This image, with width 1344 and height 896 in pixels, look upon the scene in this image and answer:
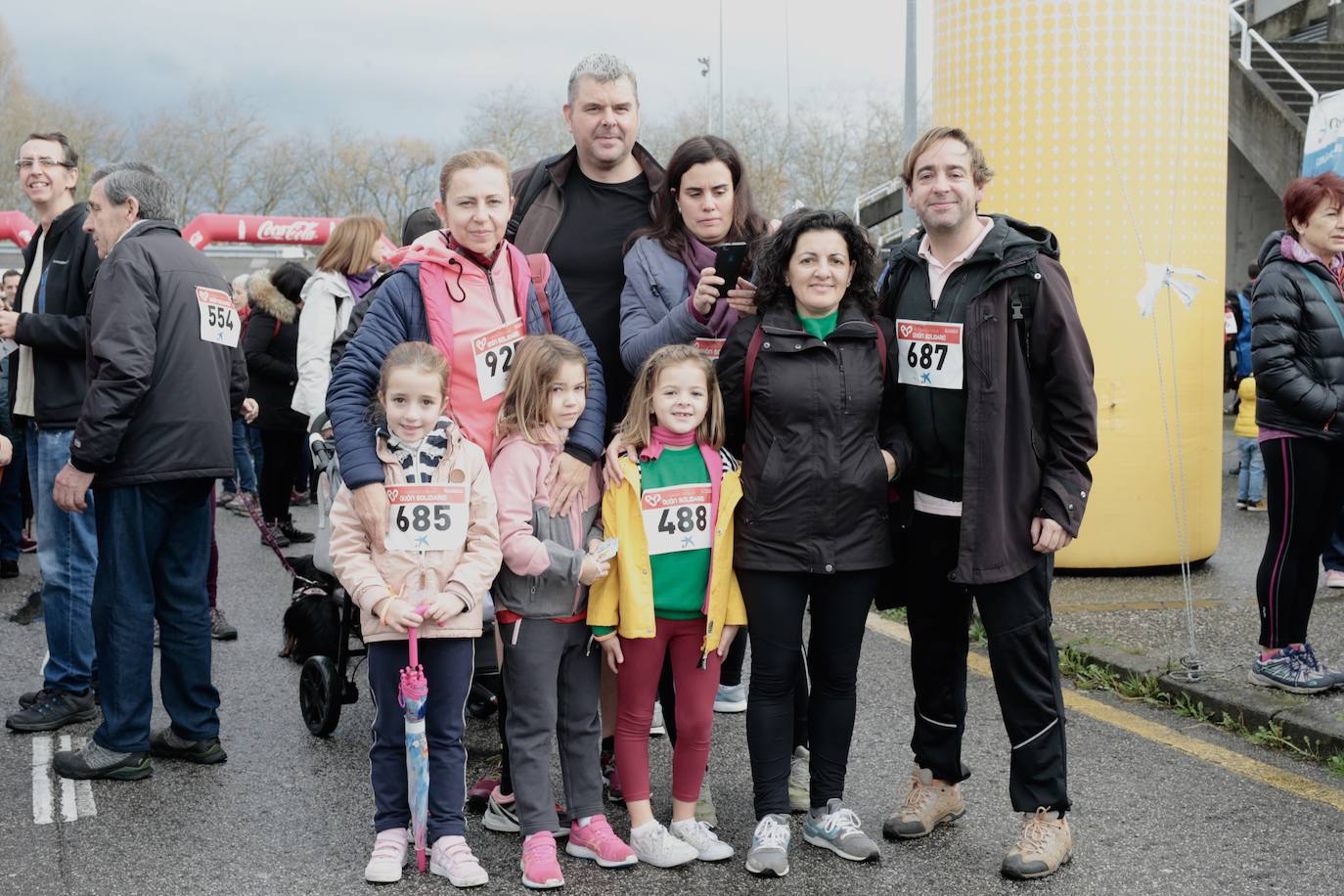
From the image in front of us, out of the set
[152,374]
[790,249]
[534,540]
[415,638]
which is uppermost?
[790,249]

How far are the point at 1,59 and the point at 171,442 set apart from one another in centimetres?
5012

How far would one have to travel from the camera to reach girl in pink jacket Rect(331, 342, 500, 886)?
3.78m

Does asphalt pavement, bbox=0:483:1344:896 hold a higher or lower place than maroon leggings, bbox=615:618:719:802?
lower

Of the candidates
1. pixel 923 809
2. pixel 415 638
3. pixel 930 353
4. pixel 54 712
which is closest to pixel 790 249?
pixel 930 353

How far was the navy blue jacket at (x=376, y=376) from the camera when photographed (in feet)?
12.7

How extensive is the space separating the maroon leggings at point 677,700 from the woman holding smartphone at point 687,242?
0.86 metres

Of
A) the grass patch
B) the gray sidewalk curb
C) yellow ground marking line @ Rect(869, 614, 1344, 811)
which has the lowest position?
yellow ground marking line @ Rect(869, 614, 1344, 811)

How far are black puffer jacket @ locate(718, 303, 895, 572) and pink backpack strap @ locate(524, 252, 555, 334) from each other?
2.34 feet

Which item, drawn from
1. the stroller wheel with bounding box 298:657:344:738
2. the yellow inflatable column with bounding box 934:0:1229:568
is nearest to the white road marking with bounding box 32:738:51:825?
the stroller wheel with bounding box 298:657:344:738

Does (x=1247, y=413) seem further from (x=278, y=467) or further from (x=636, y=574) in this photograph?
(x=636, y=574)

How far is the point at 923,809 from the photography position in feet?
13.4

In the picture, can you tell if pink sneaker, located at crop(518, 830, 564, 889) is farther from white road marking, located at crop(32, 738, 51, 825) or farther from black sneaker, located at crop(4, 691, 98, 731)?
black sneaker, located at crop(4, 691, 98, 731)

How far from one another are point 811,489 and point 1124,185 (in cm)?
384

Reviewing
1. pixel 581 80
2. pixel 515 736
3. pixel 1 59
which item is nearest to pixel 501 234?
pixel 581 80
